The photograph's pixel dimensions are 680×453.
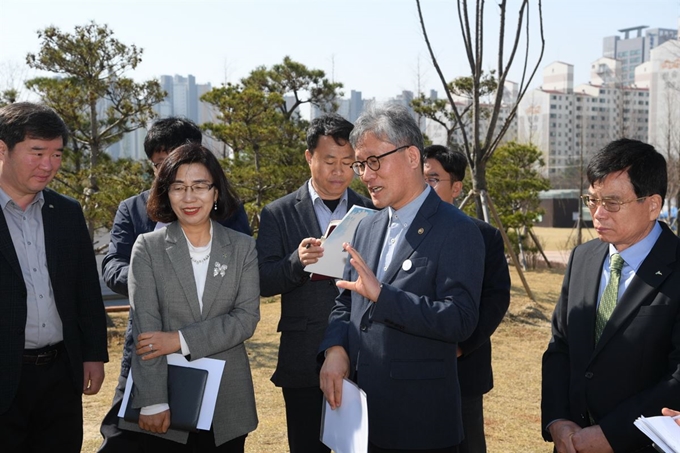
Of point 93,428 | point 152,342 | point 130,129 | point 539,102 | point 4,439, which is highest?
point 539,102

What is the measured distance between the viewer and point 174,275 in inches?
91.2

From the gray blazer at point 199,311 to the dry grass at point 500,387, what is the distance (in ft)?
5.57

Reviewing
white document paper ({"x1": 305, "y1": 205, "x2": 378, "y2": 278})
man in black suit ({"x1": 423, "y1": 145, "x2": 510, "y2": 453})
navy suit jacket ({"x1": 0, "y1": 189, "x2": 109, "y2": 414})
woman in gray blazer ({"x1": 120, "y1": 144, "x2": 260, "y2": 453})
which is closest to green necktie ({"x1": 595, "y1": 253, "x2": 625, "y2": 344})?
man in black suit ({"x1": 423, "y1": 145, "x2": 510, "y2": 453})

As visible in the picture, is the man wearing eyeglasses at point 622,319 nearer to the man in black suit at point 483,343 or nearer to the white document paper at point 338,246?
the man in black suit at point 483,343

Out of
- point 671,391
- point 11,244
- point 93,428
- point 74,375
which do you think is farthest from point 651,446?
point 93,428

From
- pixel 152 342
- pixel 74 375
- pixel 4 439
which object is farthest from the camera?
pixel 74 375

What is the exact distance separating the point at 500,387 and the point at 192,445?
134 inches

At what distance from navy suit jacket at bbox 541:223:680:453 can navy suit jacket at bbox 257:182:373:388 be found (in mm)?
922

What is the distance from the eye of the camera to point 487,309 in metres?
2.51

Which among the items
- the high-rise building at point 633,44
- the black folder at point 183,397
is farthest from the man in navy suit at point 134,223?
the high-rise building at point 633,44

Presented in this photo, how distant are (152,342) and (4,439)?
0.71 meters

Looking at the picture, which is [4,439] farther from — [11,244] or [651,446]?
[651,446]

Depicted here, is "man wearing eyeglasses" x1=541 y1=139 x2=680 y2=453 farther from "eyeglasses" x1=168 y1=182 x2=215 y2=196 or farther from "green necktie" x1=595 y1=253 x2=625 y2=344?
"eyeglasses" x1=168 y1=182 x2=215 y2=196

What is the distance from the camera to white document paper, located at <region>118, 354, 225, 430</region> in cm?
223
